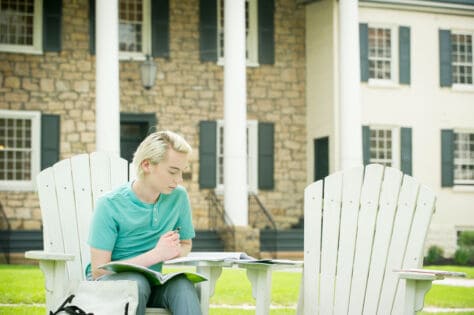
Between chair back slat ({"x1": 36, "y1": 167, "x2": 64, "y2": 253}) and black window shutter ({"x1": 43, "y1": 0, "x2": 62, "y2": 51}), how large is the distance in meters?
13.2

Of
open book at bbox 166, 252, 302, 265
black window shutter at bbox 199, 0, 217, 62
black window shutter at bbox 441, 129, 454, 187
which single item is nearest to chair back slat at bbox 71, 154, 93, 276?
open book at bbox 166, 252, 302, 265

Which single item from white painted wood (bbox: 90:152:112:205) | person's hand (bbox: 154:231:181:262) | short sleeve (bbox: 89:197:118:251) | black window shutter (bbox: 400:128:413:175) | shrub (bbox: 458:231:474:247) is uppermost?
black window shutter (bbox: 400:128:413:175)

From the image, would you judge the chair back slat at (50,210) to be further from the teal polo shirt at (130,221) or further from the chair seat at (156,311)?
the chair seat at (156,311)

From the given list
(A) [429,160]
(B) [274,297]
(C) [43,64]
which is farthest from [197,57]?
(B) [274,297]

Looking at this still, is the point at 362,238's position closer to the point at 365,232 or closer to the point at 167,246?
the point at 365,232

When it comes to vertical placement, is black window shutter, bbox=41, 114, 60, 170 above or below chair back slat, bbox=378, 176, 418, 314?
above

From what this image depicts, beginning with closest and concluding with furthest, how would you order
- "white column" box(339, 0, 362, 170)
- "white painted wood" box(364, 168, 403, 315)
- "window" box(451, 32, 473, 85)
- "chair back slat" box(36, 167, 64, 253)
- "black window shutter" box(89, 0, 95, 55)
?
"white painted wood" box(364, 168, 403, 315) → "chair back slat" box(36, 167, 64, 253) → "white column" box(339, 0, 362, 170) → "black window shutter" box(89, 0, 95, 55) → "window" box(451, 32, 473, 85)

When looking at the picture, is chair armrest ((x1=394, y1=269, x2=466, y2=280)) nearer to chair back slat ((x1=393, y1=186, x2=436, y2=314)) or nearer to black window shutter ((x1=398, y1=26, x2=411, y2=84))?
chair back slat ((x1=393, y1=186, x2=436, y2=314))

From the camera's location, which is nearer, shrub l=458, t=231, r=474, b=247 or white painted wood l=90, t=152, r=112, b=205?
white painted wood l=90, t=152, r=112, b=205

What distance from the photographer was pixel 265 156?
19359 mm

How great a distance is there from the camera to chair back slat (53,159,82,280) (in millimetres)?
5434

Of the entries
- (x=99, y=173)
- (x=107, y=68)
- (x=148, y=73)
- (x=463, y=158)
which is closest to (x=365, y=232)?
(x=99, y=173)

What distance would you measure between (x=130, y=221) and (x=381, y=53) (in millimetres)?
16349

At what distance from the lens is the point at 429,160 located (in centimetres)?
2028
